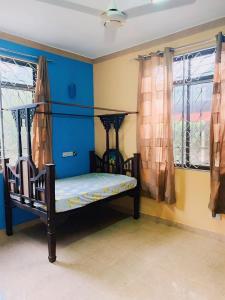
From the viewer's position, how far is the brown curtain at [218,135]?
8.43ft

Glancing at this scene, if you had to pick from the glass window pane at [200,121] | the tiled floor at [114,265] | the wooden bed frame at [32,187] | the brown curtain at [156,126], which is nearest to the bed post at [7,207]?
the wooden bed frame at [32,187]

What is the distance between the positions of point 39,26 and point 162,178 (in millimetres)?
2402

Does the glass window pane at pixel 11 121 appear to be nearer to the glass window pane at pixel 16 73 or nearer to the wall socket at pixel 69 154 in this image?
the glass window pane at pixel 16 73

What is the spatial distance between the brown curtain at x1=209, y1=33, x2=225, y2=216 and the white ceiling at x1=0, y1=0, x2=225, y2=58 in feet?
1.38

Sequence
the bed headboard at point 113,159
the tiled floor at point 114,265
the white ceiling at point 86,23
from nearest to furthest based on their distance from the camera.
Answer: the tiled floor at point 114,265
the white ceiling at point 86,23
the bed headboard at point 113,159

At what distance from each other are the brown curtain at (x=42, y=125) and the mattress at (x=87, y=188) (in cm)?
43

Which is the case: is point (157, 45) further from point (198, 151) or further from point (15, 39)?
point (15, 39)

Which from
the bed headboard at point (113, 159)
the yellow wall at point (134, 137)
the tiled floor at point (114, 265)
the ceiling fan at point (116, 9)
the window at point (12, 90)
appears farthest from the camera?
the bed headboard at point (113, 159)

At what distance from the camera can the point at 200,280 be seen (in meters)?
2.06

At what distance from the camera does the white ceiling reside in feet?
7.60

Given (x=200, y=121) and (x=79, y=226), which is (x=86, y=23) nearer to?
(x=200, y=121)

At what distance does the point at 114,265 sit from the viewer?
2305 mm

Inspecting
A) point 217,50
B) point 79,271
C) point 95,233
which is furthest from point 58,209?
point 217,50

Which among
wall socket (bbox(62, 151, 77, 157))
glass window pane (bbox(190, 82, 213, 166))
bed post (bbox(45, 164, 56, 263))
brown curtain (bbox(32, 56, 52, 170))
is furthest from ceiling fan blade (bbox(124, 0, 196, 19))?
wall socket (bbox(62, 151, 77, 157))
